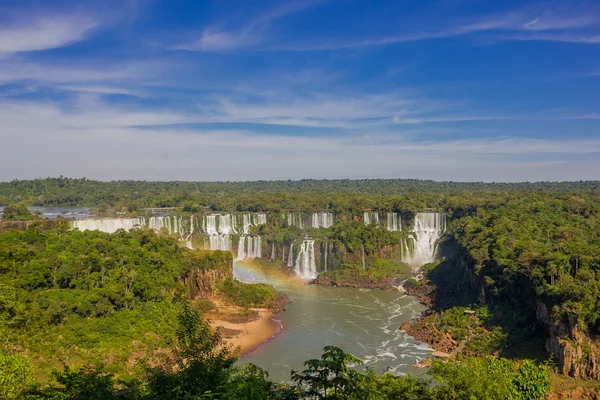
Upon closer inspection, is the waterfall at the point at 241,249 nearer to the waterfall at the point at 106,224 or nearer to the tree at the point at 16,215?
the waterfall at the point at 106,224

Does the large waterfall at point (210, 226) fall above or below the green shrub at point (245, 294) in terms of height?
above

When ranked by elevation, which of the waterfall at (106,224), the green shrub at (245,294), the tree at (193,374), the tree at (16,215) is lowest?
the green shrub at (245,294)

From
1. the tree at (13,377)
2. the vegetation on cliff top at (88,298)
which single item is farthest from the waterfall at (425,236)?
the tree at (13,377)

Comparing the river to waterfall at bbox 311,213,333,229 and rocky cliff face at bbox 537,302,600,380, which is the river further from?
waterfall at bbox 311,213,333,229

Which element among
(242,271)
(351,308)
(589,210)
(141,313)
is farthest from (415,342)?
(589,210)

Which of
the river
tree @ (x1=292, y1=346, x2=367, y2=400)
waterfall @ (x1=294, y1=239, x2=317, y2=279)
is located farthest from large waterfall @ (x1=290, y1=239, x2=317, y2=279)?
tree @ (x1=292, y1=346, x2=367, y2=400)
